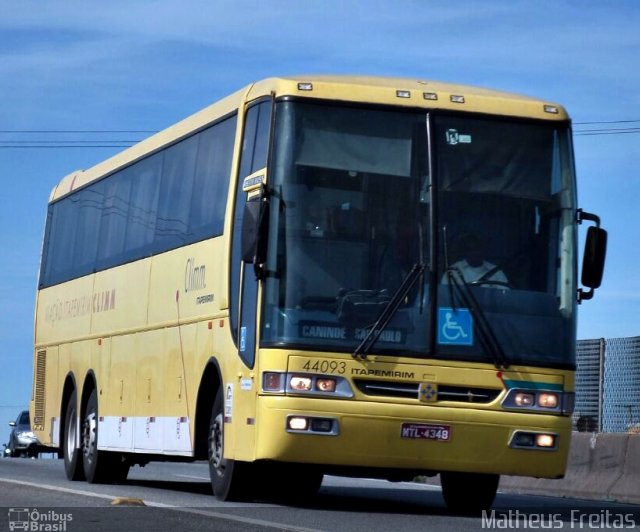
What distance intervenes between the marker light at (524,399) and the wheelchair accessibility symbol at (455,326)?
2.06 feet

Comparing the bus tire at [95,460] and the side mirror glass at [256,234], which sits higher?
the side mirror glass at [256,234]

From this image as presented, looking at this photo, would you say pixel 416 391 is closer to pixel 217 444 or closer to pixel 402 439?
pixel 402 439

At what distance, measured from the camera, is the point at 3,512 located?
536 inches

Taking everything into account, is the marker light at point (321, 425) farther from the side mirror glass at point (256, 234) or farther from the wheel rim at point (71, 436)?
the wheel rim at point (71, 436)

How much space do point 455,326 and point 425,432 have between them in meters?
0.97

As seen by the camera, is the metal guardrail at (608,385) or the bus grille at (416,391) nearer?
the bus grille at (416,391)

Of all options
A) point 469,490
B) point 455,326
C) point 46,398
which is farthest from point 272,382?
point 46,398

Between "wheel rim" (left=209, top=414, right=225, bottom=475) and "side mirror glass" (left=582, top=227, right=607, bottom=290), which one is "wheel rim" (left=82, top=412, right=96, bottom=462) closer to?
"wheel rim" (left=209, top=414, right=225, bottom=475)

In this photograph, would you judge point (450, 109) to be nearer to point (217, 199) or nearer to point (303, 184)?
point (303, 184)

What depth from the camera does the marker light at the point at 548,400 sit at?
1434cm
